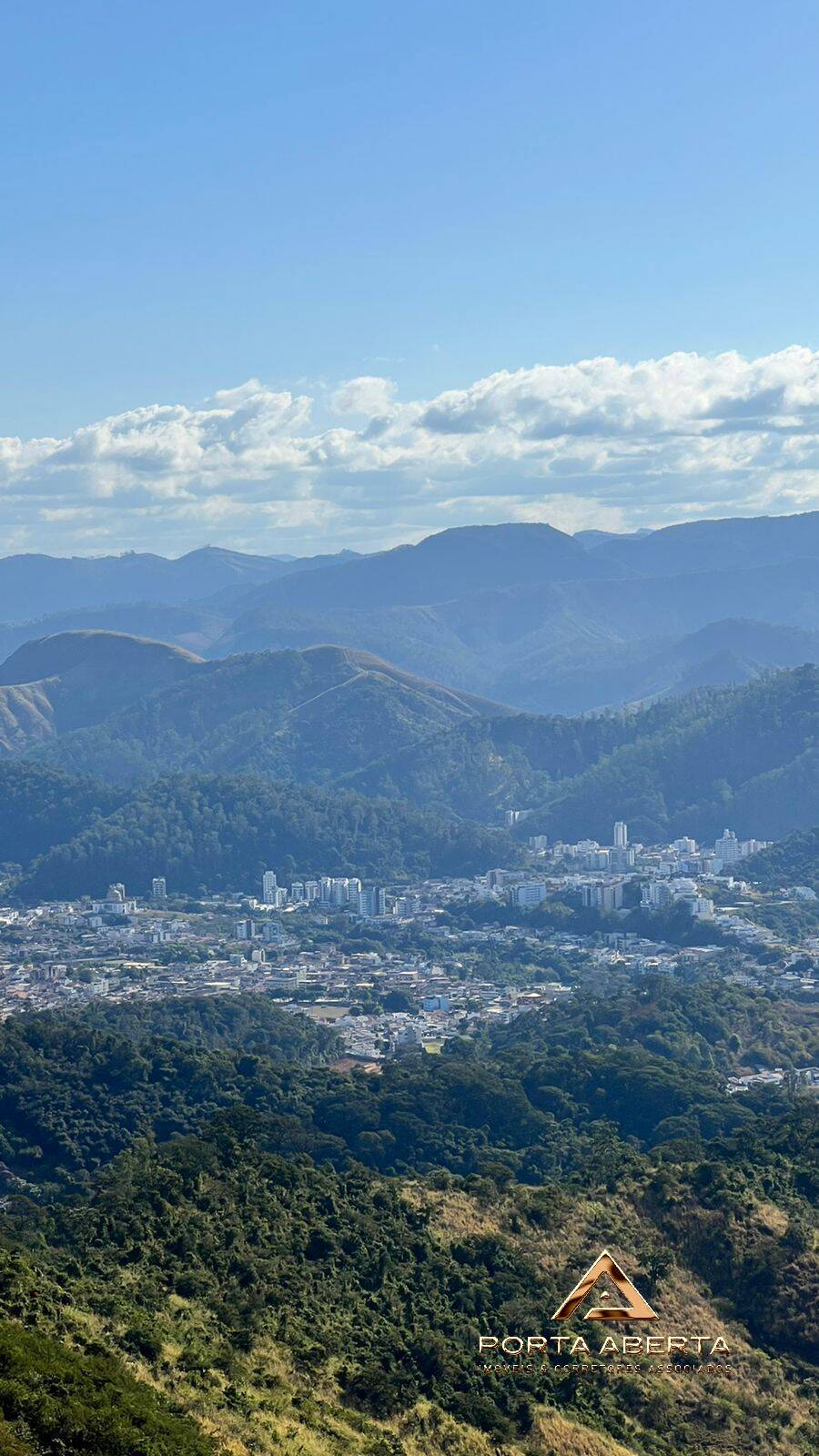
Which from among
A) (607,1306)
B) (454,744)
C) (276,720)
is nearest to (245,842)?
(454,744)

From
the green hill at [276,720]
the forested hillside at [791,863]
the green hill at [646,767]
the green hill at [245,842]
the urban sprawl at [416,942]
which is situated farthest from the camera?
the green hill at [276,720]

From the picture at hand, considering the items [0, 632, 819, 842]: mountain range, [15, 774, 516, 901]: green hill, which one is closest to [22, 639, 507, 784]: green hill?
[0, 632, 819, 842]: mountain range

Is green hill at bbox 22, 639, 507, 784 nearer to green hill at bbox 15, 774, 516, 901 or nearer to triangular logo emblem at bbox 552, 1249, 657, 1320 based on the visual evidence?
green hill at bbox 15, 774, 516, 901

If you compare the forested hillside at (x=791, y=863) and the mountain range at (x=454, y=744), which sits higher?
the mountain range at (x=454, y=744)

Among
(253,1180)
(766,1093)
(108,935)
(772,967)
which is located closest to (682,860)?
(772,967)

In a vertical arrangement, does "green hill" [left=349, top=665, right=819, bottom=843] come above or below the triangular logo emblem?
below

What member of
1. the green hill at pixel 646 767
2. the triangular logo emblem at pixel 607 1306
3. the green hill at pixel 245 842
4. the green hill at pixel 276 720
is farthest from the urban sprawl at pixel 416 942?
the green hill at pixel 276 720

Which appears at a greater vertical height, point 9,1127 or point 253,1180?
point 253,1180

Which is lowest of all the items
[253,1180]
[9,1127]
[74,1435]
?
[9,1127]

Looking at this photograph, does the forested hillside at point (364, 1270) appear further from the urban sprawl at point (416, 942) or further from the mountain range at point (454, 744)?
the mountain range at point (454, 744)

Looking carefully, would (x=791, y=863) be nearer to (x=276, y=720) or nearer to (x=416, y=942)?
(x=416, y=942)

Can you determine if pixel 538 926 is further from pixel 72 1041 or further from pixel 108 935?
pixel 72 1041
